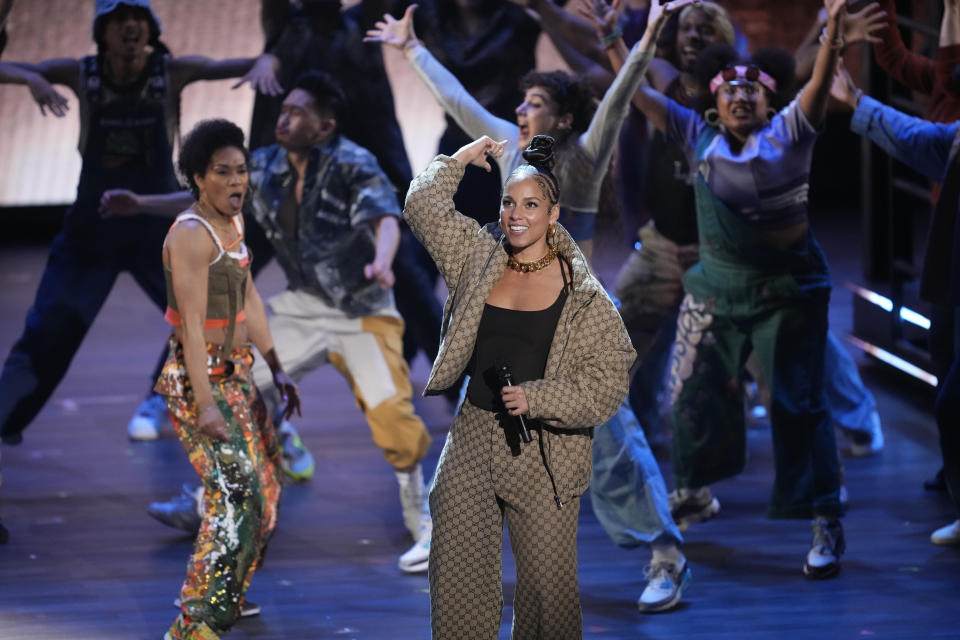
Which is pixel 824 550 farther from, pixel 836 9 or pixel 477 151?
pixel 477 151

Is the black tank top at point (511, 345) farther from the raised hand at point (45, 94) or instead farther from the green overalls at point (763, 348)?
the raised hand at point (45, 94)

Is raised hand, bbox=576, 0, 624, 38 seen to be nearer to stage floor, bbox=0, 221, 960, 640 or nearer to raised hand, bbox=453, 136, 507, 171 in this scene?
raised hand, bbox=453, 136, 507, 171

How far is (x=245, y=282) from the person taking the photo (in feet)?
14.3

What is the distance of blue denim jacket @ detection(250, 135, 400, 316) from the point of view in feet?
17.4

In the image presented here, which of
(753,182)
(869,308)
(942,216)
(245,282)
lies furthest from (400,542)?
(869,308)

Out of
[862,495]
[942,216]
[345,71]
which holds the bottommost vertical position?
[862,495]

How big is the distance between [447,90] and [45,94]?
1.83m

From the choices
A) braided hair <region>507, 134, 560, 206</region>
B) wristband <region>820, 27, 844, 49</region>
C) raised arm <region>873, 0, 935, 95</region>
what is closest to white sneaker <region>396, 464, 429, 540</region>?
braided hair <region>507, 134, 560, 206</region>

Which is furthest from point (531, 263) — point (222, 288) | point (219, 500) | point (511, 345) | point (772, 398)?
point (772, 398)

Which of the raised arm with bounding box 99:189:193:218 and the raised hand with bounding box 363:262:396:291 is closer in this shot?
the raised hand with bounding box 363:262:396:291

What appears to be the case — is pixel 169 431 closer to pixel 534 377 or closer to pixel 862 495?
pixel 862 495

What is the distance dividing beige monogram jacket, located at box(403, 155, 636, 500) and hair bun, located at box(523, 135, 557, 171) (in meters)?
0.17

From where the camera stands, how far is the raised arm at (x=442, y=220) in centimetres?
370

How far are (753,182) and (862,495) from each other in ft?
5.11
